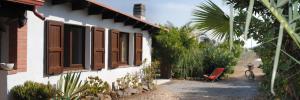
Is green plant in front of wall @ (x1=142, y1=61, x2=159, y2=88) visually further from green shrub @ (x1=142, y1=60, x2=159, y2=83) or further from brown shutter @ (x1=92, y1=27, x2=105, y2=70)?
brown shutter @ (x1=92, y1=27, x2=105, y2=70)

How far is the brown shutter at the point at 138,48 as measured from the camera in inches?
633

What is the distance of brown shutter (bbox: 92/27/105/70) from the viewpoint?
11998 mm

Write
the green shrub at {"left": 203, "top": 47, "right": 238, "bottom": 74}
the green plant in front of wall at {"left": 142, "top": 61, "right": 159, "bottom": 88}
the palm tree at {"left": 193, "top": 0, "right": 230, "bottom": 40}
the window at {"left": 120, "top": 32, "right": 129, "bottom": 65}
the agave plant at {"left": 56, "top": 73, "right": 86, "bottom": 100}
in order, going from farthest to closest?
the green shrub at {"left": 203, "top": 47, "right": 238, "bottom": 74} < the green plant in front of wall at {"left": 142, "top": 61, "right": 159, "bottom": 88} < the window at {"left": 120, "top": 32, "right": 129, "bottom": 65} < the agave plant at {"left": 56, "top": 73, "right": 86, "bottom": 100} < the palm tree at {"left": 193, "top": 0, "right": 230, "bottom": 40}

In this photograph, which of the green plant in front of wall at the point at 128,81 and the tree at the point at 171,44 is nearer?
the green plant in front of wall at the point at 128,81

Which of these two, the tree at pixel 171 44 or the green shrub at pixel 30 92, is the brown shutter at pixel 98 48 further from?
the tree at pixel 171 44

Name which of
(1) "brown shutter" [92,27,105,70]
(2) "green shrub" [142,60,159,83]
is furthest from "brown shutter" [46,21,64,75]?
(2) "green shrub" [142,60,159,83]

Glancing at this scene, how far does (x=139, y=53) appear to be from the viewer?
16.7 metres

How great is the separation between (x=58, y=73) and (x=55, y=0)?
5.23ft

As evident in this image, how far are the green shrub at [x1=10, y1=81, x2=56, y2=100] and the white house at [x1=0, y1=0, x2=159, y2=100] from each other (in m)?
0.16

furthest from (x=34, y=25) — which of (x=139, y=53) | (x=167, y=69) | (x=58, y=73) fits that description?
(x=167, y=69)

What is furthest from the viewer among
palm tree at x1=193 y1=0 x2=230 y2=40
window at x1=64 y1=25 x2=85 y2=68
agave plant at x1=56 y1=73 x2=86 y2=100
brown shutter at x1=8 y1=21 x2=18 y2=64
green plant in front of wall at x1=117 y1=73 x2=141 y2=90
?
green plant in front of wall at x1=117 y1=73 x2=141 y2=90

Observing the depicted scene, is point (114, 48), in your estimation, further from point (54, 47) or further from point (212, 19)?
point (212, 19)

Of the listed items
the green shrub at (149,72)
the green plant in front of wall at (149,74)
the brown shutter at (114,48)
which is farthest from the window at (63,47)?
the green shrub at (149,72)

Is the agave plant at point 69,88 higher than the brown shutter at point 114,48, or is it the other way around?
the brown shutter at point 114,48
